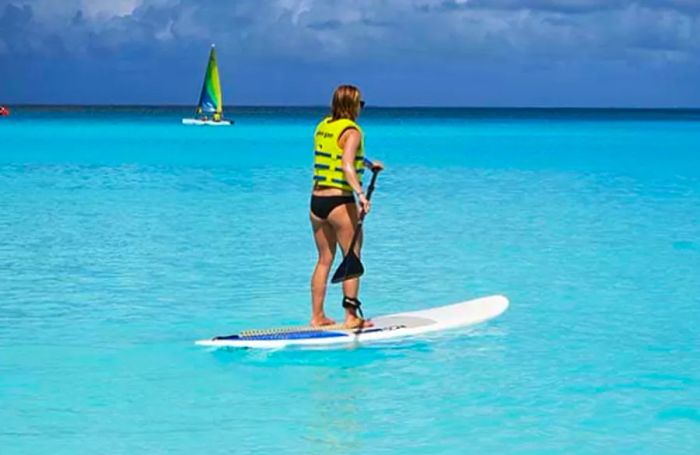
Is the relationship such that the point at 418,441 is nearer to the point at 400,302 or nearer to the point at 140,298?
the point at 400,302

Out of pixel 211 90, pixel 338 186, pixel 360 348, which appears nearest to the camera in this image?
pixel 338 186

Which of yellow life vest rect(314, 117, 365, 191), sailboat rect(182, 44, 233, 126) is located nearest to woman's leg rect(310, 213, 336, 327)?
yellow life vest rect(314, 117, 365, 191)

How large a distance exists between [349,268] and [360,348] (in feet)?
1.98

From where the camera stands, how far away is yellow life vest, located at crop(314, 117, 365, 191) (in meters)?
8.13

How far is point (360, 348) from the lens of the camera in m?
8.61

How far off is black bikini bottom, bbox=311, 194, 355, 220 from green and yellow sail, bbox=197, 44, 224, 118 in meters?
53.6

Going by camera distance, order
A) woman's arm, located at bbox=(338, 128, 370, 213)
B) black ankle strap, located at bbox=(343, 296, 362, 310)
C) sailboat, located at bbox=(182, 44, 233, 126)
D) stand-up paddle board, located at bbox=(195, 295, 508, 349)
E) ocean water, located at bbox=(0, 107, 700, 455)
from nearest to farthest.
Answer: ocean water, located at bbox=(0, 107, 700, 455) < woman's arm, located at bbox=(338, 128, 370, 213) < stand-up paddle board, located at bbox=(195, 295, 508, 349) < black ankle strap, located at bbox=(343, 296, 362, 310) < sailboat, located at bbox=(182, 44, 233, 126)

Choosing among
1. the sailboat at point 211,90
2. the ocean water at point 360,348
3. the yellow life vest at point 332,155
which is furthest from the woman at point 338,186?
the sailboat at point 211,90

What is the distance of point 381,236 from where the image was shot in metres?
16.2

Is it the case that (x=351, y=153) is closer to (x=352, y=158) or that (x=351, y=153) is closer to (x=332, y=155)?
(x=352, y=158)

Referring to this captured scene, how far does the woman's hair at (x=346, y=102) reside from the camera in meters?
8.11

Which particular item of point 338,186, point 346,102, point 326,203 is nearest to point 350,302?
point 326,203

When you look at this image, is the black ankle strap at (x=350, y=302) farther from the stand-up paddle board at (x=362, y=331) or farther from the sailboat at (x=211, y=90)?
the sailboat at (x=211, y=90)

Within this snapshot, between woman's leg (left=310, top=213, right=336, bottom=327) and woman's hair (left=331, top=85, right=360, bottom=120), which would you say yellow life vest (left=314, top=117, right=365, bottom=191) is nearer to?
woman's hair (left=331, top=85, right=360, bottom=120)
